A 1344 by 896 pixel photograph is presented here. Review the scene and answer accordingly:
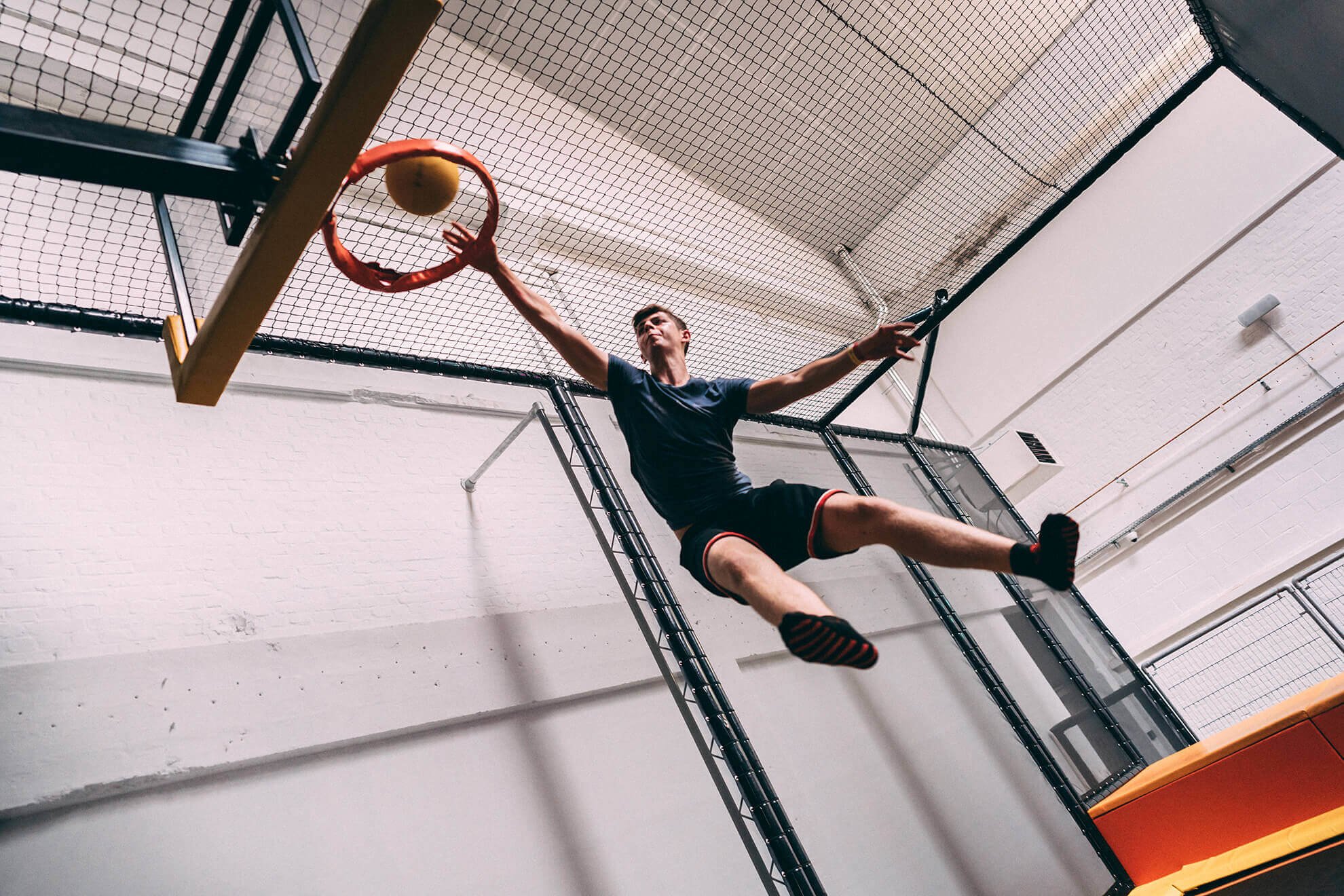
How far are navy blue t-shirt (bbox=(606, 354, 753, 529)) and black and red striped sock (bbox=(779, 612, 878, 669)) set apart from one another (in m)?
0.71

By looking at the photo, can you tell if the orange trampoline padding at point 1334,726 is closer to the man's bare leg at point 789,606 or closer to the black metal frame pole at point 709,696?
the black metal frame pole at point 709,696

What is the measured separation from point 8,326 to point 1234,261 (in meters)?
8.11

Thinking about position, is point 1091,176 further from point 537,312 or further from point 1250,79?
point 537,312

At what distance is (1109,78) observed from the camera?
719cm

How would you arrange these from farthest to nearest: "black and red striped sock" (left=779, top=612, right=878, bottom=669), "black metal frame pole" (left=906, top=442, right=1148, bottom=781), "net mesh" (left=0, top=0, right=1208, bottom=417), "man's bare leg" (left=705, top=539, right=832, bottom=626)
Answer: "black metal frame pole" (left=906, top=442, right=1148, bottom=781)
"net mesh" (left=0, top=0, right=1208, bottom=417)
"man's bare leg" (left=705, top=539, right=832, bottom=626)
"black and red striped sock" (left=779, top=612, right=878, bottom=669)

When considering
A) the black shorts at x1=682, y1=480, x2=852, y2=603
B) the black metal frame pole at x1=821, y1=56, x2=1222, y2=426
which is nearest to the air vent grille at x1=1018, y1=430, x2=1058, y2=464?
the black metal frame pole at x1=821, y1=56, x2=1222, y2=426

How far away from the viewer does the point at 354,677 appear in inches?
103

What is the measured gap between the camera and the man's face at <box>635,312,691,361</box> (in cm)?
270

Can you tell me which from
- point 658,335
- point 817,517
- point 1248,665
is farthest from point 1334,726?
point 1248,665

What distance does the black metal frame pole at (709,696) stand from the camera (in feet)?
8.11

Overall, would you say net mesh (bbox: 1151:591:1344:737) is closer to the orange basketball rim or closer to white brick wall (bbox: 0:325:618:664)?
white brick wall (bbox: 0:325:618:664)

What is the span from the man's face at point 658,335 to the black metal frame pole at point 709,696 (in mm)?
601

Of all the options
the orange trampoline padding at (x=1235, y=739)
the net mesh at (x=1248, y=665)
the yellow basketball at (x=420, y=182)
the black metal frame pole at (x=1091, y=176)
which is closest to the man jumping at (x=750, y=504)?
the yellow basketball at (x=420, y=182)

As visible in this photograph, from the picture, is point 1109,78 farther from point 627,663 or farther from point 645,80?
point 627,663
